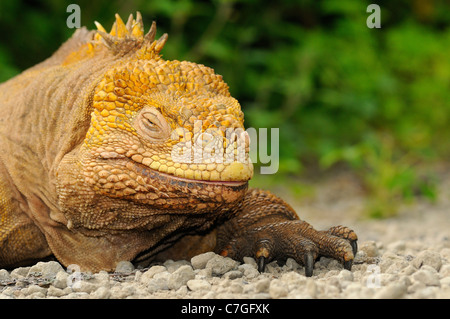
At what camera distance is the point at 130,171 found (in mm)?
4160

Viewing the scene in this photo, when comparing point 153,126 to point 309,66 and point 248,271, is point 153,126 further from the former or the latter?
point 309,66

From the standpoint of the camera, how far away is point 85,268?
15.5ft

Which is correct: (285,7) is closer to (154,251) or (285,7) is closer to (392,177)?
(392,177)

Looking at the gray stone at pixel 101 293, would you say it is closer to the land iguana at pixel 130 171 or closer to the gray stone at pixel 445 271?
the land iguana at pixel 130 171

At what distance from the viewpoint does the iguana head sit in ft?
13.4

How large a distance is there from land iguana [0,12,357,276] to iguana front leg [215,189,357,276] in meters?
0.01

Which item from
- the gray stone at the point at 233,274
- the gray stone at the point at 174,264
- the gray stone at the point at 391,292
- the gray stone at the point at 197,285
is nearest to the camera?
the gray stone at the point at 391,292

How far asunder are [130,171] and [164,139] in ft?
0.99

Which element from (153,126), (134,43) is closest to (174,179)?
(153,126)

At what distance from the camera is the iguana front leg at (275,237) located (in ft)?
15.0

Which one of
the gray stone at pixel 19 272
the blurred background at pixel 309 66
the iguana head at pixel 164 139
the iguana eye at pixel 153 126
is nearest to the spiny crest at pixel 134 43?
the iguana head at pixel 164 139

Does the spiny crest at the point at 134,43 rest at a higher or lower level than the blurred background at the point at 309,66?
lower

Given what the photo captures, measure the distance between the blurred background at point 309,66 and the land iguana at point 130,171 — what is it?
5623 mm

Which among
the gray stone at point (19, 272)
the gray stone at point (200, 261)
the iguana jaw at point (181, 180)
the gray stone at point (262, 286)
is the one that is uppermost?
the iguana jaw at point (181, 180)
